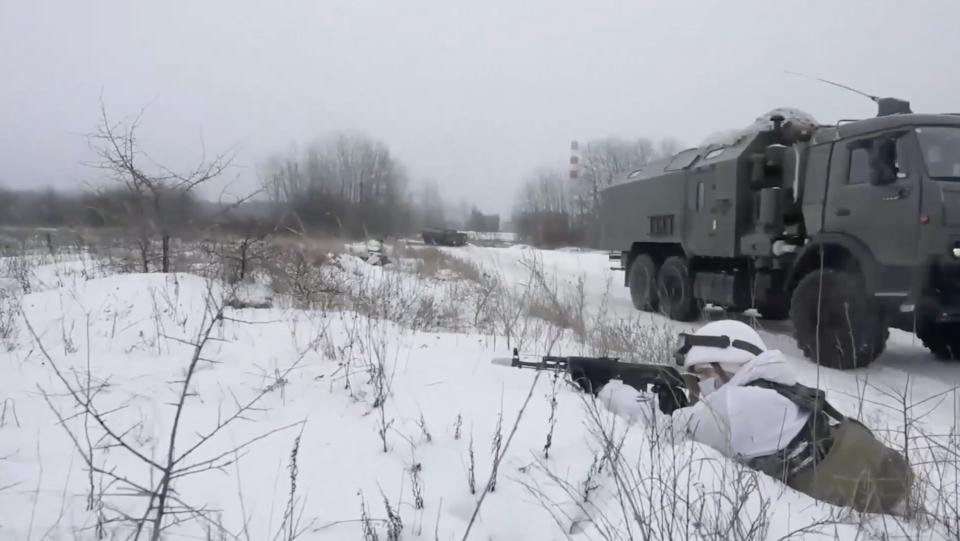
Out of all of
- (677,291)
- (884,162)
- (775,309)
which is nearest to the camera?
(884,162)

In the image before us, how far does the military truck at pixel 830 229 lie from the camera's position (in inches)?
208

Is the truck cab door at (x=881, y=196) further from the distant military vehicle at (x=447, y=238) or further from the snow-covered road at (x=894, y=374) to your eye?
the distant military vehicle at (x=447, y=238)

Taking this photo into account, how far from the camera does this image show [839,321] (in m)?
5.90

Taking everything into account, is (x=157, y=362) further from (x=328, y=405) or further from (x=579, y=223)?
(x=579, y=223)

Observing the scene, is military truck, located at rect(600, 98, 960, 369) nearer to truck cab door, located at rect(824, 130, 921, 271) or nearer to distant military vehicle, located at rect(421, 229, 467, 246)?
truck cab door, located at rect(824, 130, 921, 271)

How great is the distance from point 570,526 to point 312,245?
672 cm

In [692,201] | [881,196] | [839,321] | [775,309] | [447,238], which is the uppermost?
[692,201]

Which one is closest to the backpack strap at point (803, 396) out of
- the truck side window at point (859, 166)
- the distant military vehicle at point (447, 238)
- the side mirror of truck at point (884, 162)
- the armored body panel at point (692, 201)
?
the side mirror of truck at point (884, 162)

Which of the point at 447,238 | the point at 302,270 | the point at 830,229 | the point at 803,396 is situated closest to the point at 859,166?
the point at 830,229

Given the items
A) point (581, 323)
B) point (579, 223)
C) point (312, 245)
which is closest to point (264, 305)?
point (312, 245)

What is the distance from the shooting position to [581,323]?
20.1 ft

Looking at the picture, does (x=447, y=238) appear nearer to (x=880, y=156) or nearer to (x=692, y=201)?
(x=692, y=201)

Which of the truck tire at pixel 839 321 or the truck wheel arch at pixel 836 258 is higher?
the truck wheel arch at pixel 836 258

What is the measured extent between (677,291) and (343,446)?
796cm
